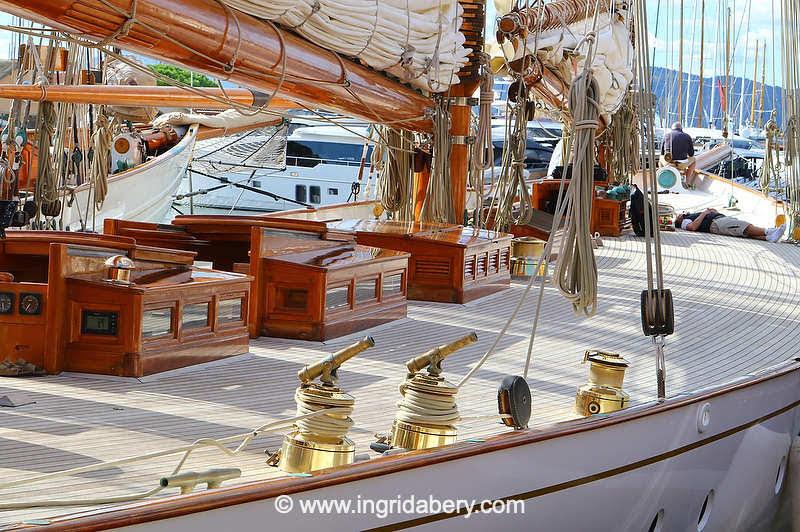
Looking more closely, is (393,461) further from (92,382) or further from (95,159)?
(95,159)

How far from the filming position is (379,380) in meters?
4.40

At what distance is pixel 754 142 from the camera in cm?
3675

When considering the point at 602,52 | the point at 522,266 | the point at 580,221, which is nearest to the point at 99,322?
the point at 580,221

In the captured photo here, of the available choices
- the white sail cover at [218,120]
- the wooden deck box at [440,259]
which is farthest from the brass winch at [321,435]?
the white sail cover at [218,120]

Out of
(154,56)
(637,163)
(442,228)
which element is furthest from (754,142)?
(154,56)

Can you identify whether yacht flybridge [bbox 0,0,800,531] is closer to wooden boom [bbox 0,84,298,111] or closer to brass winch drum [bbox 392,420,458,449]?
brass winch drum [bbox 392,420,458,449]

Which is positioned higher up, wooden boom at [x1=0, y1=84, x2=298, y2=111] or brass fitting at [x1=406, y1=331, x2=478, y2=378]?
wooden boom at [x1=0, y1=84, x2=298, y2=111]

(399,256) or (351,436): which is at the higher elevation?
(399,256)

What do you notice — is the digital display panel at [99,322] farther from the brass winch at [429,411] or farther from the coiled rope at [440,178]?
the coiled rope at [440,178]

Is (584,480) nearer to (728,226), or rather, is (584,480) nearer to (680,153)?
(728,226)

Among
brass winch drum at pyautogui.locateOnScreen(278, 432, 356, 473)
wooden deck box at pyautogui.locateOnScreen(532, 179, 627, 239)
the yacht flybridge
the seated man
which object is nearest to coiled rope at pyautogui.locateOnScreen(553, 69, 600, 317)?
the yacht flybridge

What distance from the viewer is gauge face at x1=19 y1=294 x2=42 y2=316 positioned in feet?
13.3

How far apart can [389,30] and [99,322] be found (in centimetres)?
282

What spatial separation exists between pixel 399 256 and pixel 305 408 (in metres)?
2.74
